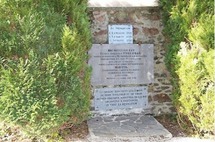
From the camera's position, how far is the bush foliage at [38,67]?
4.17 metres

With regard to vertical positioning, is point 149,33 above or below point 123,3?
below

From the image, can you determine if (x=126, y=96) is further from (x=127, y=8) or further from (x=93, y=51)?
(x=127, y=8)

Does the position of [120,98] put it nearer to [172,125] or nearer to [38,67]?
[172,125]

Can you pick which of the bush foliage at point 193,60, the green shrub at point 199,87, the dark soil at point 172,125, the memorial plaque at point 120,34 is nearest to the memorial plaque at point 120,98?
the dark soil at point 172,125

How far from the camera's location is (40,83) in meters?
4.23

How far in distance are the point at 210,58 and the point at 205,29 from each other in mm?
456

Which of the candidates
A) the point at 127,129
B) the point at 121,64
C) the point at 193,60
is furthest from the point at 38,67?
the point at 193,60

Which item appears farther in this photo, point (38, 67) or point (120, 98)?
point (120, 98)

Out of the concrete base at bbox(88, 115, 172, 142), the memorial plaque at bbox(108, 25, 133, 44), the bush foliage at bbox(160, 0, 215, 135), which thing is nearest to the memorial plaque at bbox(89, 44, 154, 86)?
the memorial plaque at bbox(108, 25, 133, 44)

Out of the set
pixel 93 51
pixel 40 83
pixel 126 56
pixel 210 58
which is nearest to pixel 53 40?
pixel 40 83

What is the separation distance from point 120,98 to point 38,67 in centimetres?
189

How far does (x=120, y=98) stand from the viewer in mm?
5777

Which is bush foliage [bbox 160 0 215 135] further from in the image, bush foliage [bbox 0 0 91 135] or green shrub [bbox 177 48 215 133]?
bush foliage [bbox 0 0 91 135]

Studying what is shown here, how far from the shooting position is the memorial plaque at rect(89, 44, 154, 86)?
561 centimetres
